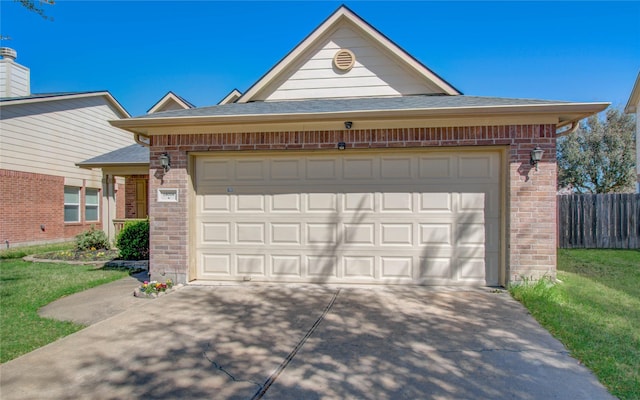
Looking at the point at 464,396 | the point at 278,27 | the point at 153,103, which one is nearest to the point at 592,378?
the point at 464,396

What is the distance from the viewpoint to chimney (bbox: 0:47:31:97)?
14.5 meters

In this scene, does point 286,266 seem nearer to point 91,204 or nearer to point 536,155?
point 536,155

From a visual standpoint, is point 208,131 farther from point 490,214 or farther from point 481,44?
point 481,44

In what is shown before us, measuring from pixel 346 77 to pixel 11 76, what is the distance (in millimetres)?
14020

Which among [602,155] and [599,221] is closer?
[599,221]

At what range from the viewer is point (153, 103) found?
14.4 meters

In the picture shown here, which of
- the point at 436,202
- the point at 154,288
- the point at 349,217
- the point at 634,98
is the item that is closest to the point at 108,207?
the point at 154,288

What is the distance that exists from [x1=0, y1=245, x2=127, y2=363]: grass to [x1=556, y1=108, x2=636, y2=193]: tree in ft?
74.7

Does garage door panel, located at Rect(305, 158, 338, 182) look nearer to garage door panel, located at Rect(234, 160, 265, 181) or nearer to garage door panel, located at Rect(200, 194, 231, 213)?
garage door panel, located at Rect(234, 160, 265, 181)

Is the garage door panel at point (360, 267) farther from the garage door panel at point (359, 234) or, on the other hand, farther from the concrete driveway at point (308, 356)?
the concrete driveway at point (308, 356)

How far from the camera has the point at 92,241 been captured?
10984mm

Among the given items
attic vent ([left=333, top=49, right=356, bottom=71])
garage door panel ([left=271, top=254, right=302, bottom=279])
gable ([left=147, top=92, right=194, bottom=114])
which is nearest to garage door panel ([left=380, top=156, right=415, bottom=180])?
garage door panel ([left=271, top=254, right=302, bottom=279])

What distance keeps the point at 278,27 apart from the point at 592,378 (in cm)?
1132

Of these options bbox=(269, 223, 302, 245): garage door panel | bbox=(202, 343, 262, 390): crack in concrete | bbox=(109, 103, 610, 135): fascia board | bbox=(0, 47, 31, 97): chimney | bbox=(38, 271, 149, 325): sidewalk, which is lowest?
bbox=(38, 271, 149, 325): sidewalk
